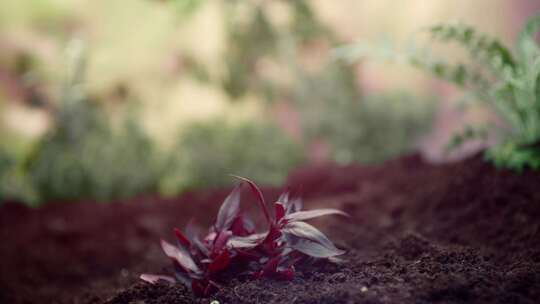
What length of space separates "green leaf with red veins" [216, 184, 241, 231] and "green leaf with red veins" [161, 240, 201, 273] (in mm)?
159

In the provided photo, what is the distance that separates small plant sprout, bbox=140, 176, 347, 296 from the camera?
164 cm

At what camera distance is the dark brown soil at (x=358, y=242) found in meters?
1.53

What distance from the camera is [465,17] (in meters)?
4.88

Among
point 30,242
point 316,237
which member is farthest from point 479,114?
point 30,242

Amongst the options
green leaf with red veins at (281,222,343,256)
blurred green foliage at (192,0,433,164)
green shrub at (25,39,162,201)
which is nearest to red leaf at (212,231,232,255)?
green leaf with red veins at (281,222,343,256)

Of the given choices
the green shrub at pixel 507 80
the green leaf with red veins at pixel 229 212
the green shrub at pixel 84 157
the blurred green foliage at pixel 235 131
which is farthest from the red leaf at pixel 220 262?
the green shrub at pixel 84 157

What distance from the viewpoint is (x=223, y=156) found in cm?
504

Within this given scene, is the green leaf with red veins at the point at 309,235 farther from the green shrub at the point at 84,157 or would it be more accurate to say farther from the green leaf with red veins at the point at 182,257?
the green shrub at the point at 84,157

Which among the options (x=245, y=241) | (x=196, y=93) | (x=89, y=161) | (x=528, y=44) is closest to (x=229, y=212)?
(x=245, y=241)

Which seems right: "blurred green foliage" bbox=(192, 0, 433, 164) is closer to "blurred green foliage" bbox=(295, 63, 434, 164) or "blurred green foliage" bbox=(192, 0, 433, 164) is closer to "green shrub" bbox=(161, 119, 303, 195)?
"blurred green foliage" bbox=(295, 63, 434, 164)

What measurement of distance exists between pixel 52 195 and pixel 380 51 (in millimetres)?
3569

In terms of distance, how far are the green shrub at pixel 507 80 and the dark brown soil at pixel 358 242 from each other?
16cm

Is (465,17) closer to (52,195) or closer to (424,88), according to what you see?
(424,88)

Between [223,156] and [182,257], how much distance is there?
3.29m
